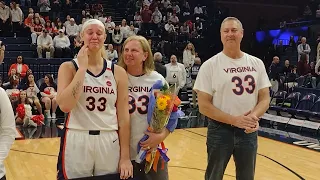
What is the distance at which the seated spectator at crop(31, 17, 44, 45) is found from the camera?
13.7 metres

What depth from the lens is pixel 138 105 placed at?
9.14 feet

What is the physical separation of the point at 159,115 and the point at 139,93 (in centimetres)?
27

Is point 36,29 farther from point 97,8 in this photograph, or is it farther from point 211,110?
point 211,110

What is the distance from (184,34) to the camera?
16.9 meters

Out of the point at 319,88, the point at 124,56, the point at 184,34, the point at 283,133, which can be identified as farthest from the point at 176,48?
the point at 124,56

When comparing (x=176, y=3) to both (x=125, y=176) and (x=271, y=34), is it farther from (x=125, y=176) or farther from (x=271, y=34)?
(x=125, y=176)

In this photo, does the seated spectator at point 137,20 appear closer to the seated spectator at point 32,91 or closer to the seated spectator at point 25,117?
the seated spectator at point 32,91

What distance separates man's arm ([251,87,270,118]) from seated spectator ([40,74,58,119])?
320 inches

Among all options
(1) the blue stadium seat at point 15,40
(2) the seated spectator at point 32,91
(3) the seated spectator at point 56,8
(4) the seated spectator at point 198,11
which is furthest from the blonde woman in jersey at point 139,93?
(4) the seated spectator at point 198,11

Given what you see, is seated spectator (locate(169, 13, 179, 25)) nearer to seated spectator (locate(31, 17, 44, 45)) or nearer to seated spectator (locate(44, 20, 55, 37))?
seated spectator (locate(44, 20, 55, 37))

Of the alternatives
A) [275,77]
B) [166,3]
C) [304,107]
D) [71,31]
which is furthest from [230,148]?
[166,3]

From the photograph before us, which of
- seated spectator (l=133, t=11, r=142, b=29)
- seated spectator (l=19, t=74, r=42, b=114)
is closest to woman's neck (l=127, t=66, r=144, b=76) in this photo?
seated spectator (l=19, t=74, r=42, b=114)

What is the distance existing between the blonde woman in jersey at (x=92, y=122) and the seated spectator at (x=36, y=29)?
11932 millimetres

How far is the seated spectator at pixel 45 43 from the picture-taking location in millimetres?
13148
